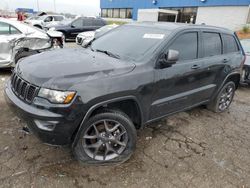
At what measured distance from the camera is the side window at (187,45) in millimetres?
3287

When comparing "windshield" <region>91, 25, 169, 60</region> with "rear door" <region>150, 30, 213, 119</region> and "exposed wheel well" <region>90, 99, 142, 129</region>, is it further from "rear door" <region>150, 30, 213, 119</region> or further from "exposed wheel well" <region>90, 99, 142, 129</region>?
"exposed wheel well" <region>90, 99, 142, 129</region>

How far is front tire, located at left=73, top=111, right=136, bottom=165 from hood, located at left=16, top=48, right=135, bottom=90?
49 cm

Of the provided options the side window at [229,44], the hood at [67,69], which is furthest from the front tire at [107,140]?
the side window at [229,44]

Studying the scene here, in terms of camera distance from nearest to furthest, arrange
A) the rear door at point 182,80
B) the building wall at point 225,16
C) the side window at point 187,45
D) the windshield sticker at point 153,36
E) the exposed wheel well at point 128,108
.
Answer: the exposed wheel well at point 128,108 → the rear door at point 182,80 → the windshield sticker at point 153,36 → the side window at point 187,45 → the building wall at point 225,16

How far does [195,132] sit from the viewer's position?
12.4 ft

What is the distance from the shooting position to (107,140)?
276 centimetres

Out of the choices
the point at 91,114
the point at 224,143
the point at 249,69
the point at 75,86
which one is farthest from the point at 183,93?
the point at 249,69

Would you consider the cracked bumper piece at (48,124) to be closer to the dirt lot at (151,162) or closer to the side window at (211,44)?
the dirt lot at (151,162)

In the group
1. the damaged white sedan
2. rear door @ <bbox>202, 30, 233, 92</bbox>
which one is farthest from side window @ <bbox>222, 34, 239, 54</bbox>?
the damaged white sedan

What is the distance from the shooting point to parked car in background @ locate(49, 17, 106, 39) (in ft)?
45.8

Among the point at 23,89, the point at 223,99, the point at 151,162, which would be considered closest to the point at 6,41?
the point at 23,89

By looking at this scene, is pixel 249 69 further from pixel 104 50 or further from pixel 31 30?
pixel 31 30

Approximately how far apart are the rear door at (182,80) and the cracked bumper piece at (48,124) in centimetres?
120

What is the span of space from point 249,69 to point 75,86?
5145mm
